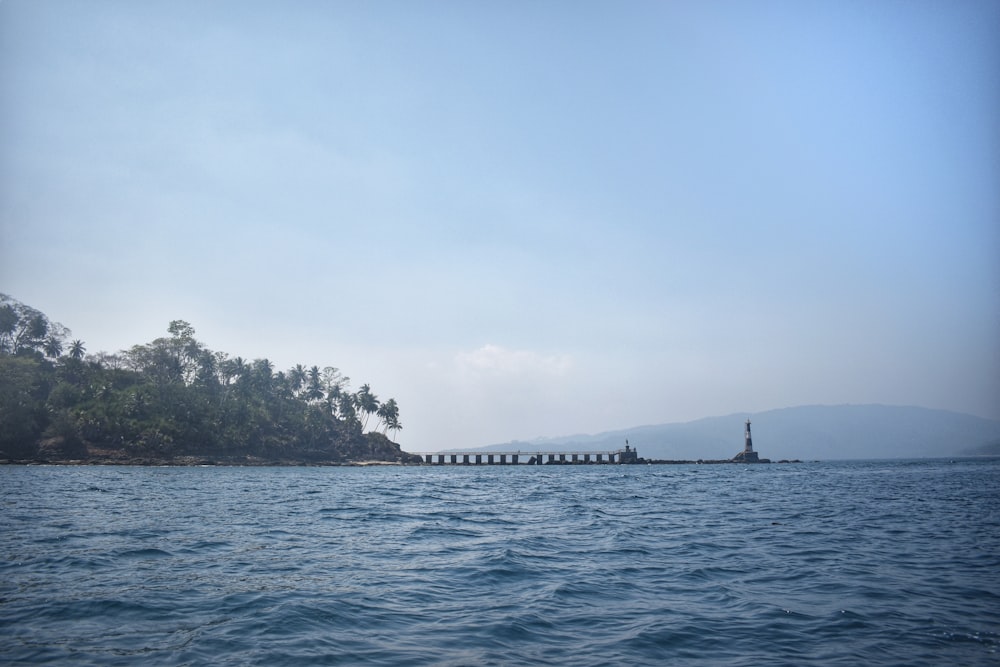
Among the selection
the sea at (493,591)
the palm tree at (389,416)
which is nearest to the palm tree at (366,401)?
the palm tree at (389,416)

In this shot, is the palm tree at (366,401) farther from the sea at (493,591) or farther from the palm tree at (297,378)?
the sea at (493,591)

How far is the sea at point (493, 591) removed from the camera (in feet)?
29.6

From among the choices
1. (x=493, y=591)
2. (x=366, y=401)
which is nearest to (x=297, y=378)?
(x=366, y=401)

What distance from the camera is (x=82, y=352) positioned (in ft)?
429

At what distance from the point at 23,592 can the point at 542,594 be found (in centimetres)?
1069

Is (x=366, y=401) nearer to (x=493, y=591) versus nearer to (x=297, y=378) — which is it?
(x=297, y=378)

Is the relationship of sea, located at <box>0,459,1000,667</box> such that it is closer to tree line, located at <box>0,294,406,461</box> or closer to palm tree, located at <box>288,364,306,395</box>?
tree line, located at <box>0,294,406,461</box>

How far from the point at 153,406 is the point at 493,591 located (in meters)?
121

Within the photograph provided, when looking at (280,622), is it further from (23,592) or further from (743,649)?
(743,649)

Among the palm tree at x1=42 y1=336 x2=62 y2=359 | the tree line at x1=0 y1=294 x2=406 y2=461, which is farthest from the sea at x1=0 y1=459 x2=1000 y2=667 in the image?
the palm tree at x1=42 y1=336 x2=62 y2=359

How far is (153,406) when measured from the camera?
11338cm

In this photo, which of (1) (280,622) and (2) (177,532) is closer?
(1) (280,622)

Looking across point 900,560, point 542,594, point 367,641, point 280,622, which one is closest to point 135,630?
point 280,622

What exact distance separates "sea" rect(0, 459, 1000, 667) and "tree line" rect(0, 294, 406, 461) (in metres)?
94.6
